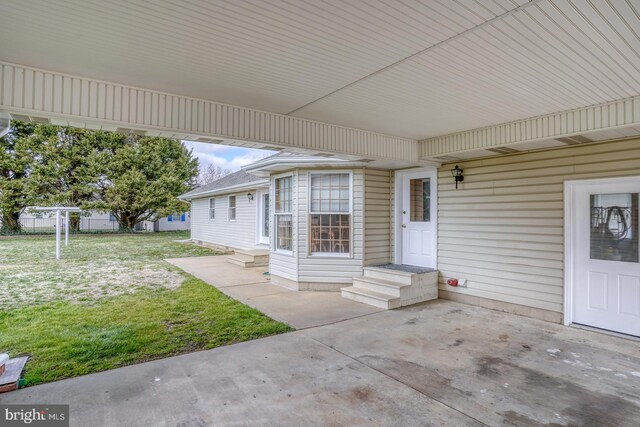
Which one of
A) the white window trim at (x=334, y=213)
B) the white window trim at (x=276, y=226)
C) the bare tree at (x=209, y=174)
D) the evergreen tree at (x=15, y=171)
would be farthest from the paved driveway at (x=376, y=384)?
the bare tree at (x=209, y=174)

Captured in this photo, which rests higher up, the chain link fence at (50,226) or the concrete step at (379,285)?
the chain link fence at (50,226)

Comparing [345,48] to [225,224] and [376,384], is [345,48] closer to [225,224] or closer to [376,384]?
[376,384]

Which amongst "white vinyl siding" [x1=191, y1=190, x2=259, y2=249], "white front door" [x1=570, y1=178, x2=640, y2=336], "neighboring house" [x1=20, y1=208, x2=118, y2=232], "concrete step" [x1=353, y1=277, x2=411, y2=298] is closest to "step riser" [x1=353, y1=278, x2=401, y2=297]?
"concrete step" [x1=353, y1=277, x2=411, y2=298]

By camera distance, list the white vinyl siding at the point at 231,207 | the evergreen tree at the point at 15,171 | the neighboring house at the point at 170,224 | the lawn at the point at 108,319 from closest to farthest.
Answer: the lawn at the point at 108,319, the white vinyl siding at the point at 231,207, the evergreen tree at the point at 15,171, the neighboring house at the point at 170,224

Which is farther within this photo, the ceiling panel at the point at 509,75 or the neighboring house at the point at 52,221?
the neighboring house at the point at 52,221

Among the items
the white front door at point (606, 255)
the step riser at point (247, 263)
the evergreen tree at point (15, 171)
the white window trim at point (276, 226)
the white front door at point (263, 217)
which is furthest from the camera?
the evergreen tree at point (15, 171)

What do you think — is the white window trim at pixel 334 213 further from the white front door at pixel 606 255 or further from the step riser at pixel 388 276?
the white front door at pixel 606 255

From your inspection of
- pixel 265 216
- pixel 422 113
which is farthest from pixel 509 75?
pixel 265 216

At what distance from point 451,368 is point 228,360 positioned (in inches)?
89.9

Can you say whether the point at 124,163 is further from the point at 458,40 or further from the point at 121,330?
the point at 458,40

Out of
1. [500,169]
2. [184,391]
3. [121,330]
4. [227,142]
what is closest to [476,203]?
[500,169]

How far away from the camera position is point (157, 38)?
2527 millimetres

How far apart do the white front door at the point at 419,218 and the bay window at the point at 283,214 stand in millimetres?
2363

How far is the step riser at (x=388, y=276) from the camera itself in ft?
19.8
